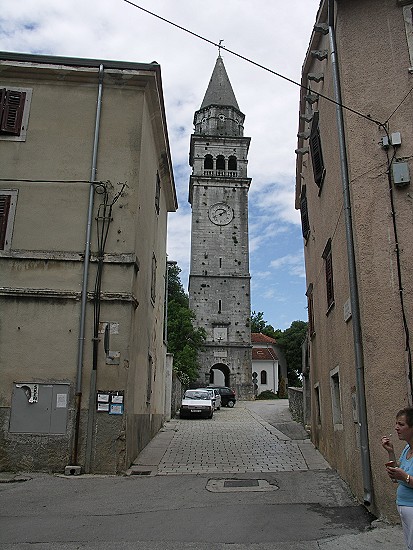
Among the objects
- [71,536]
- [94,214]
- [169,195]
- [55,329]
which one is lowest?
[71,536]

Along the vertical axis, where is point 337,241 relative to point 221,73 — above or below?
below

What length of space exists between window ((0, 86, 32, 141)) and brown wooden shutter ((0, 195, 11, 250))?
4.78 ft

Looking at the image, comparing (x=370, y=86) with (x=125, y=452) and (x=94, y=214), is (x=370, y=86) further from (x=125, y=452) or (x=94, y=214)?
(x=125, y=452)

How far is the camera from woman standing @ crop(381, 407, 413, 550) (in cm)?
367

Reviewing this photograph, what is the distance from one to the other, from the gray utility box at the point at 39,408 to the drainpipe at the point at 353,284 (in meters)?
5.60

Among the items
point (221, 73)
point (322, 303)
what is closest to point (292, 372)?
point (221, 73)

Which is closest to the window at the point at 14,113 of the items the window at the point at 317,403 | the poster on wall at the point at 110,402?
the poster on wall at the point at 110,402

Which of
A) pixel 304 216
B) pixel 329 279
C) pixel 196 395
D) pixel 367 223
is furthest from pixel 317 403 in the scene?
pixel 196 395

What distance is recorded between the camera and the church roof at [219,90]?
56.1m

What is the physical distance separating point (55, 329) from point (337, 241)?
18.8ft

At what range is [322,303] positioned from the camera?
11.3 meters

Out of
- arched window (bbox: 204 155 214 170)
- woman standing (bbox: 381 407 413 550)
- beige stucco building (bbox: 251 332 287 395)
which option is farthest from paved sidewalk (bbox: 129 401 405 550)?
beige stucco building (bbox: 251 332 287 395)

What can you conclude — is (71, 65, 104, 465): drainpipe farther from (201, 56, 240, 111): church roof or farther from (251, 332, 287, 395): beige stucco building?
(251, 332, 287, 395): beige stucco building

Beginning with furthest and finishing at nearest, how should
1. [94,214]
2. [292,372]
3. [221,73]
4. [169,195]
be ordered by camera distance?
[292,372] < [221,73] < [169,195] < [94,214]
